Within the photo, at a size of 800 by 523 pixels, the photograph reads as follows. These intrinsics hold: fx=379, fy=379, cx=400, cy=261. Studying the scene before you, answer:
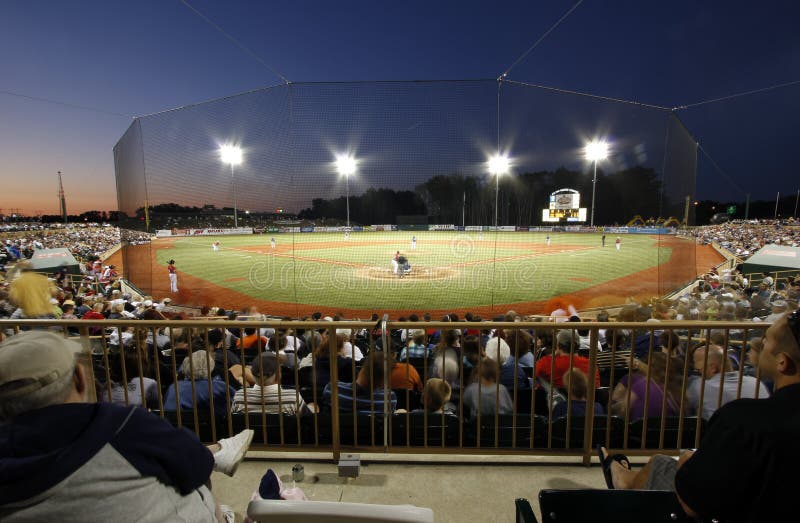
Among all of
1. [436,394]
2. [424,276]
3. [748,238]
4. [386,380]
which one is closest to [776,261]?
[424,276]

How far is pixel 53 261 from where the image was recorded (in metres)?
18.2

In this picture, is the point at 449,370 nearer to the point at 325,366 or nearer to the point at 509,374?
the point at 509,374

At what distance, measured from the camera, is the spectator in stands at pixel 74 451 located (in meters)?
1.06

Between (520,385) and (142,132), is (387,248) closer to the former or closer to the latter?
(142,132)

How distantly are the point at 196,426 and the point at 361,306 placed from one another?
11.5m

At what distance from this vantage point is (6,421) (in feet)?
3.82

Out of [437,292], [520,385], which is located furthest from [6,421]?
[437,292]

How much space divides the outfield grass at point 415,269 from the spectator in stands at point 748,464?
9.22 m

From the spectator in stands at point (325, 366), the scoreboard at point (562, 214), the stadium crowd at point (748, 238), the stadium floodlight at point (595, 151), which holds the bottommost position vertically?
the stadium crowd at point (748, 238)

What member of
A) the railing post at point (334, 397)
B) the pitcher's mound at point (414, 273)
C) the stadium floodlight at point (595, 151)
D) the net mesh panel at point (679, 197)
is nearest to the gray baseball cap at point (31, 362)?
the railing post at point (334, 397)

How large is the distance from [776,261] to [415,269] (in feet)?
56.7

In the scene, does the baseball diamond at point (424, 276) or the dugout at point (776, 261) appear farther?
the dugout at point (776, 261)

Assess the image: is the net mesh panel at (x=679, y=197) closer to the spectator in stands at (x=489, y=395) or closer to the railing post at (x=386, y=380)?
the spectator in stands at (x=489, y=395)

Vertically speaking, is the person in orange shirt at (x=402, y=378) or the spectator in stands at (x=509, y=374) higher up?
the person in orange shirt at (x=402, y=378)
